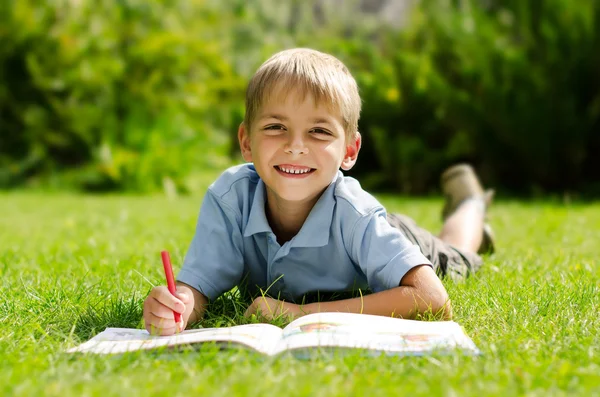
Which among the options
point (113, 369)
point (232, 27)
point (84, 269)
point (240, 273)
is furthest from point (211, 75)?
point (113, 369)

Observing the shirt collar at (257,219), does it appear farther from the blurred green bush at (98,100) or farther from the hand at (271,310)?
the blurred green bush at (98,100)

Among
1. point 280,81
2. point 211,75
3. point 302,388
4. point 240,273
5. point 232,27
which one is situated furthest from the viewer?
point 232,27

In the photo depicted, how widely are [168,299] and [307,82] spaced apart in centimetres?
79

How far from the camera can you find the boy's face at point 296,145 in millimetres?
2240

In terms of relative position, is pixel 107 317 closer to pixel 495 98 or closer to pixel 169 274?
pixel 169 274

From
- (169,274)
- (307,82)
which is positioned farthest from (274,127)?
(169,274)

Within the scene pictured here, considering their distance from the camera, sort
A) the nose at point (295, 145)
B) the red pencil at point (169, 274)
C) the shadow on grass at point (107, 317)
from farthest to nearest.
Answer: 1. the nose at point (295, 145)
2. the shadow on grass at point (107, 317)
3. the red pencil at point (169, 274)

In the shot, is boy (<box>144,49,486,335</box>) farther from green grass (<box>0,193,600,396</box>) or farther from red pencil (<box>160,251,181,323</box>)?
green grass (<box>0,193,600,396</box>)

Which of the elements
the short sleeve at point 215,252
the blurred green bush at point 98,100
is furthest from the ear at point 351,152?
the blurred green bush at point 98,100

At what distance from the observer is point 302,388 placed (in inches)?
59.4

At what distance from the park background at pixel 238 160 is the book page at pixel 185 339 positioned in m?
0.04

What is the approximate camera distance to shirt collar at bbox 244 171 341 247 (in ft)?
7.67

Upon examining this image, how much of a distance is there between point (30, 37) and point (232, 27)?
10.4 ft

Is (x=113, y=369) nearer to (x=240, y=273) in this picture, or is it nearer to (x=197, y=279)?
(x=197, y=279)
